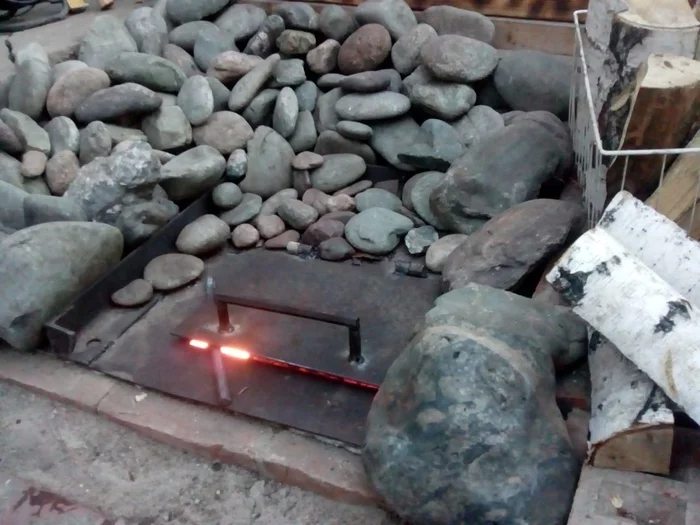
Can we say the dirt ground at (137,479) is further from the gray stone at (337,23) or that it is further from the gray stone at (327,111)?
the gray stone at (337,23)

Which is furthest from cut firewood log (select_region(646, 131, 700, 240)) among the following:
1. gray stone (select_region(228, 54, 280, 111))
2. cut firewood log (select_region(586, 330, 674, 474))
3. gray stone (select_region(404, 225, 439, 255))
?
gray stone (select_region(228, 54, 280, 111))

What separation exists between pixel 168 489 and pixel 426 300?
3.27ft

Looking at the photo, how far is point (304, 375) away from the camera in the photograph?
2.00 m

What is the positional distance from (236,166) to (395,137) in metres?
0.67

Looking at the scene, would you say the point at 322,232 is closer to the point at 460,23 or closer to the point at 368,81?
the point at 368,81

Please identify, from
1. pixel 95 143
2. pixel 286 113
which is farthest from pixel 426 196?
pixel 95 143

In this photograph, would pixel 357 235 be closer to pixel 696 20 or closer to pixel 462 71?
pixel 462 71

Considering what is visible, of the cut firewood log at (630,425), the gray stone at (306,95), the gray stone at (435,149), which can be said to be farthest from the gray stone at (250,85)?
the cut firewood log at (630,425)

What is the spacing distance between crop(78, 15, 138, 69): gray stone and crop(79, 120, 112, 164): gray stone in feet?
1.88

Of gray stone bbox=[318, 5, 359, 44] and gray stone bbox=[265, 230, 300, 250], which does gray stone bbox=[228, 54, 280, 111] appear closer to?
gray stone bbox=[318, 5, 359, 44]

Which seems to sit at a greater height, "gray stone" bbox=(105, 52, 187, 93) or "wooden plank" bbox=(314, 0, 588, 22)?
"wooden plank" bbox=(314, 0, 588, 22)

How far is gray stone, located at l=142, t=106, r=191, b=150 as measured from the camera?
2.85 m

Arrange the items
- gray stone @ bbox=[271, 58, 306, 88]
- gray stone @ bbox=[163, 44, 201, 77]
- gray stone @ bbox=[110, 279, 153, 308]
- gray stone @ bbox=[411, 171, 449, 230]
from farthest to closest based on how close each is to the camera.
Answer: gray stone @ bbox=[163, 44, 201, 77] → gray stone @ bbox=[271, 58, 306, 88] → gray stone @ bbox=[411, 171, 449, 230] → gray stone @ bbox=[110, 279, 153, 308]

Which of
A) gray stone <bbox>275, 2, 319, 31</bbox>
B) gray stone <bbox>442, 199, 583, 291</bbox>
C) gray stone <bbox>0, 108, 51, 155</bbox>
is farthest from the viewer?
gray stone <bbox>275, 2, 319, 31</bbox>
